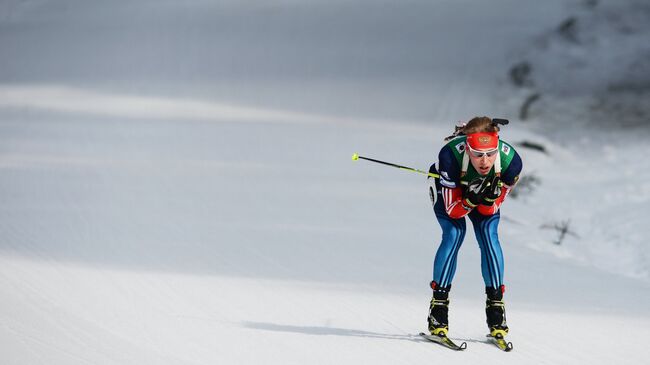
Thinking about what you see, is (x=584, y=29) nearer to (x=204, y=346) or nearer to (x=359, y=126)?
(x=359, y=126)

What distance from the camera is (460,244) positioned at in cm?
585

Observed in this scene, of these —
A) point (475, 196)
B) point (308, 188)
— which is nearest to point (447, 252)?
point (475, 196)

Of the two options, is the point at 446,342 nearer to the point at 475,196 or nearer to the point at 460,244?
the point at 460,244

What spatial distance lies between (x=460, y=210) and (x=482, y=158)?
13.9 inches

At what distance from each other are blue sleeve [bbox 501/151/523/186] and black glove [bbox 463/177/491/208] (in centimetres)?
12

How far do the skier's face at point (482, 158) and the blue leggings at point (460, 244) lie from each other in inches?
14.7

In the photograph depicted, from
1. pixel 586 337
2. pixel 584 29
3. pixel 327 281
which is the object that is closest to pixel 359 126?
pixel 584 29

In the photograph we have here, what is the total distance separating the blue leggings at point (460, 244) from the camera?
5828mm

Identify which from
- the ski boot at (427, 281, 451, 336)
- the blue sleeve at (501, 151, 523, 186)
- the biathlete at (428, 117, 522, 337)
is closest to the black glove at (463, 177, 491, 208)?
the biathlete at (428, 117, 522, 337)

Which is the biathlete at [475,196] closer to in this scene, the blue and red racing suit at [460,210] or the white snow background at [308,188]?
the blue and red racing suit at [460,210]

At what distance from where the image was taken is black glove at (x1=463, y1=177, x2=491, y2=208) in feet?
18.5

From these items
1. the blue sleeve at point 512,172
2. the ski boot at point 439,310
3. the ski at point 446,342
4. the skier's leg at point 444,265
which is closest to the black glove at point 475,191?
the blue sleeve at point 512,172

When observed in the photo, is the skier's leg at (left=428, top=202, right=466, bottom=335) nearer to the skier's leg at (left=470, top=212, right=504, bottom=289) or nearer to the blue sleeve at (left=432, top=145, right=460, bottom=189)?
the skier's leg at (left=470, top=212, right=504, bottom=289)

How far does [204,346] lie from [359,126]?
11.7 meters
